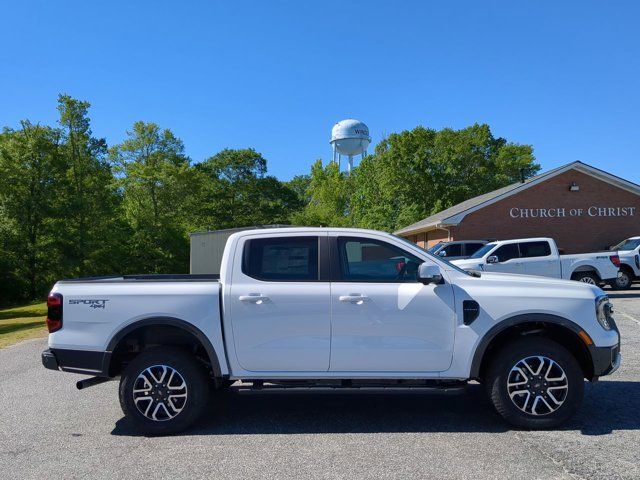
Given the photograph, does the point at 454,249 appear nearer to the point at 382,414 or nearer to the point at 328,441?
the point at 382,414

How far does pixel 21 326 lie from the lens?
60.5ft

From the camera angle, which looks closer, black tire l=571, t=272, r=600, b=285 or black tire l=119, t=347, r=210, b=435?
black tire l=119, t=347, r=210, b=435

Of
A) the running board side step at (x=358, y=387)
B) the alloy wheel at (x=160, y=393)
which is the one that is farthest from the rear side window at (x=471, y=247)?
the alloy wheel at (x=160, y=393)

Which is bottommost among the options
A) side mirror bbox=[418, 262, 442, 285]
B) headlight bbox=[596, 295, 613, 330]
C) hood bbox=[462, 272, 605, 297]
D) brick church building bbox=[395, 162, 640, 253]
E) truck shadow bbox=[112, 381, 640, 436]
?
truck shadow bbox=[112, 381, 640, 436]

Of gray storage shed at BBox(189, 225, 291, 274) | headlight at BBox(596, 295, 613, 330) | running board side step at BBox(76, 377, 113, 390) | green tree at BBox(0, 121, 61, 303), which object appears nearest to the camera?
headlight at BBox(596, 295, 613, 330)

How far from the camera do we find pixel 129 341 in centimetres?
539

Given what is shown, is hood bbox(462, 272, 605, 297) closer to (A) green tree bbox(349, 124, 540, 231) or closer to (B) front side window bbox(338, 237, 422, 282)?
(B) front side window bbox(338, 237, 422, 282)

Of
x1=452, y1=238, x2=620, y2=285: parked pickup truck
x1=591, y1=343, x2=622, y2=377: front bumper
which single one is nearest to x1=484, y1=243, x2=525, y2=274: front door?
x1=452, y1=238, x2=620, y2=285: parked pickup truck

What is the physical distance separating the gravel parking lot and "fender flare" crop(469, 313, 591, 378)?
437mm

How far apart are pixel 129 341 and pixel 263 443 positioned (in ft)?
5.72

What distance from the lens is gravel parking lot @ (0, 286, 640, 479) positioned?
4.16 m

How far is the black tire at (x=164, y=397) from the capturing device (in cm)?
505

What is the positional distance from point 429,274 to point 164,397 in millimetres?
2764

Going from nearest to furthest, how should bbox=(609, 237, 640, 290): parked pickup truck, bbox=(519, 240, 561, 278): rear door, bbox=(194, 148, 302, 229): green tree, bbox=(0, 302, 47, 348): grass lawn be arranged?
bbox=(0, 302, 47, 348): grass lawn
bbox=(519, 240, 561, 278): rear door
bbox=(609, 237, 640, 290): parked pickup truck
bbox=(194, 148, 302, 229): green tree
